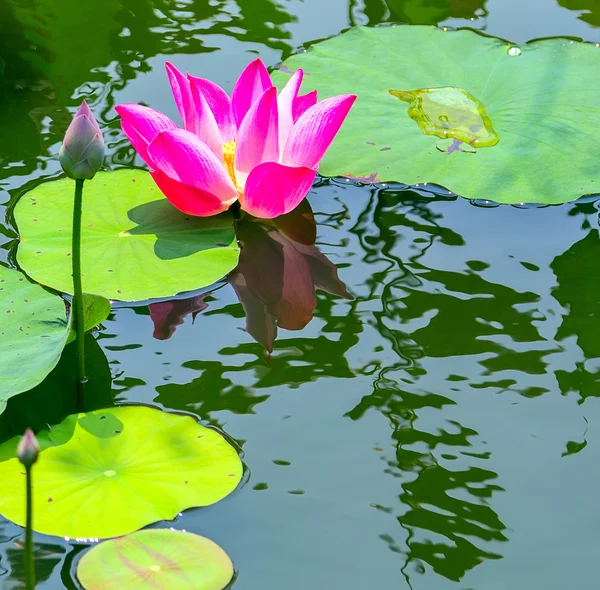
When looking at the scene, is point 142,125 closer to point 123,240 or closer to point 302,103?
point 123,240

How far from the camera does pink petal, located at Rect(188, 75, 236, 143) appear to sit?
1933 millimetres

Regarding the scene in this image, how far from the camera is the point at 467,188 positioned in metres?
1.88

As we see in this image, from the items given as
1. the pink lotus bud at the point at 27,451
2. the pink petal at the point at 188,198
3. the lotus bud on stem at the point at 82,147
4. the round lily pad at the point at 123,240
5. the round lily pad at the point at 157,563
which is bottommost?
the round lily pad at the point at 157,563

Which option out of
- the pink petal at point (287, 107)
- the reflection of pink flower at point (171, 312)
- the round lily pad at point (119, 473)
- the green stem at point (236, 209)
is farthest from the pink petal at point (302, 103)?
the round lily pad at point (119, 473)

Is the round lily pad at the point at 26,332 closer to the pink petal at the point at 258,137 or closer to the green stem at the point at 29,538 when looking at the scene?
the green stem at the point at 29,538

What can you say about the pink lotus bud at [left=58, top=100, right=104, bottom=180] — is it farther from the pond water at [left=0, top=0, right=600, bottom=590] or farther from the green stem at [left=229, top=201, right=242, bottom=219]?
the green stem at [left=229, top=201, right=242, bottom=219]

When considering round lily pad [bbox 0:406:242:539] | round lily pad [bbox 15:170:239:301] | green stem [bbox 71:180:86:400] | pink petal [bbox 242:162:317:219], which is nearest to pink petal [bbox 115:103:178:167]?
round lily pad [bbox 15:170:239:301]

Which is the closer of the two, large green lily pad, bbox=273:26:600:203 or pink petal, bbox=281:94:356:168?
pink petal, bbox=281:94:356:168

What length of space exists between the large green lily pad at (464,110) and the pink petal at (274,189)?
204 mm

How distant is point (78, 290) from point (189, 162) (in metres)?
0.48

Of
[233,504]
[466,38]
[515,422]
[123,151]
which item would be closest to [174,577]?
[233,504]

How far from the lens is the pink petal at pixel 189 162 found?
1.72 metres

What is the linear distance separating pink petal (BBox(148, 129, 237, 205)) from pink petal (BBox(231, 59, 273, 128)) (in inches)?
8.0

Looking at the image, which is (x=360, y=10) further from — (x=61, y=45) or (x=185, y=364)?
(x=185, y=364)
